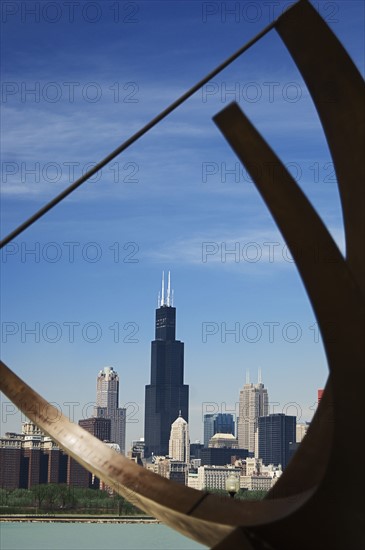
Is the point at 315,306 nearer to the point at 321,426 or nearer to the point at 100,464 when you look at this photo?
the point at 321,426

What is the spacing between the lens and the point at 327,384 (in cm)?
773

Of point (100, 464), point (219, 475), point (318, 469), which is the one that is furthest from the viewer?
point (219, 475)

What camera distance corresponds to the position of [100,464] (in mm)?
8055

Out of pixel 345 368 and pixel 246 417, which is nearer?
pixel 345 368

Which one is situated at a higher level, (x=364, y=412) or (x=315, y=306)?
(x=315, y=306)

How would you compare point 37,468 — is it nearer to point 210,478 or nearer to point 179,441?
point 210,478

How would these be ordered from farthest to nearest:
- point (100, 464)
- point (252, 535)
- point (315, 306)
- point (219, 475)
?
1. point (219, 475)
2. point (100, 464)
3. point (252, 535)
4. point (315, 306)

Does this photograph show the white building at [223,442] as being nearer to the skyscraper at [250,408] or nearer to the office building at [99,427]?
the skyscraper at [250,408]

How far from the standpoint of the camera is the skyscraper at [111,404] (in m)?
161

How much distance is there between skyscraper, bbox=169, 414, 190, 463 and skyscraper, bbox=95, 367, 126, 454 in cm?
916

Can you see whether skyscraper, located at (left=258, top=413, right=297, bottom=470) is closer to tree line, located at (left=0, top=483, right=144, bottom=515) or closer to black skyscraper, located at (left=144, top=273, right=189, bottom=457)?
black skyscraper, located at (left=144, top=273, right=189, bottom=457)

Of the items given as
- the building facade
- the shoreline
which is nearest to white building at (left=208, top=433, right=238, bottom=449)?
the building facade

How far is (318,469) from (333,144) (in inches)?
118

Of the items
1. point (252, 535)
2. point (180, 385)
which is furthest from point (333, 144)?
point (180, 385)
